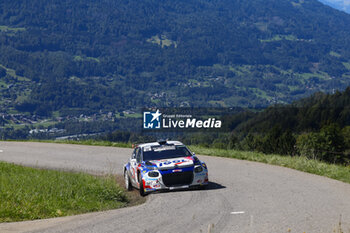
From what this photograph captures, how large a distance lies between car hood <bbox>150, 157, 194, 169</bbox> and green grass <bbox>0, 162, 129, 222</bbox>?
138cm

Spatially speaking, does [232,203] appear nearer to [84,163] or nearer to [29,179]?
[29,179]

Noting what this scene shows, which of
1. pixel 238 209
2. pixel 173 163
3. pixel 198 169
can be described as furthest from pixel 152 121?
pixel 238 209

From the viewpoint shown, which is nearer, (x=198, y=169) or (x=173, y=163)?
(x=198, y=169)

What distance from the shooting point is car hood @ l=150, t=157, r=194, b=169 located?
1558cm

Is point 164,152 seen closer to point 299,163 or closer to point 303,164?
point 303,164

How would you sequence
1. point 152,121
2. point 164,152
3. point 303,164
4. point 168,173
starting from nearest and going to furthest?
point 168,173
point 164,152
point 303,164
point 152,121

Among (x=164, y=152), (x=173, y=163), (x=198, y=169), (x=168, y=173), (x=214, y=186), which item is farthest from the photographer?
(x=164, y=152)

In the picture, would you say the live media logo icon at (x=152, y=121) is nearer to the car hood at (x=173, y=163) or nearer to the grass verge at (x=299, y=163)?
the grass verge at (x=299, y=163)

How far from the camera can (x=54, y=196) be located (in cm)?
1373

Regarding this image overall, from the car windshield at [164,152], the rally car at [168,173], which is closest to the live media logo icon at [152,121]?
the car windshield at [164,152]

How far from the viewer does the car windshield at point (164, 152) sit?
16578mm

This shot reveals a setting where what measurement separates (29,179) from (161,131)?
830 inches

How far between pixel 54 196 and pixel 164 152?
167 inches

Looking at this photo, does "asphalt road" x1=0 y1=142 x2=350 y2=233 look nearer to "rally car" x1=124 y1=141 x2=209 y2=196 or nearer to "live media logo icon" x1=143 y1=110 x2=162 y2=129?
"rally car" x1=124 y1=141 x2=209 y2=196
